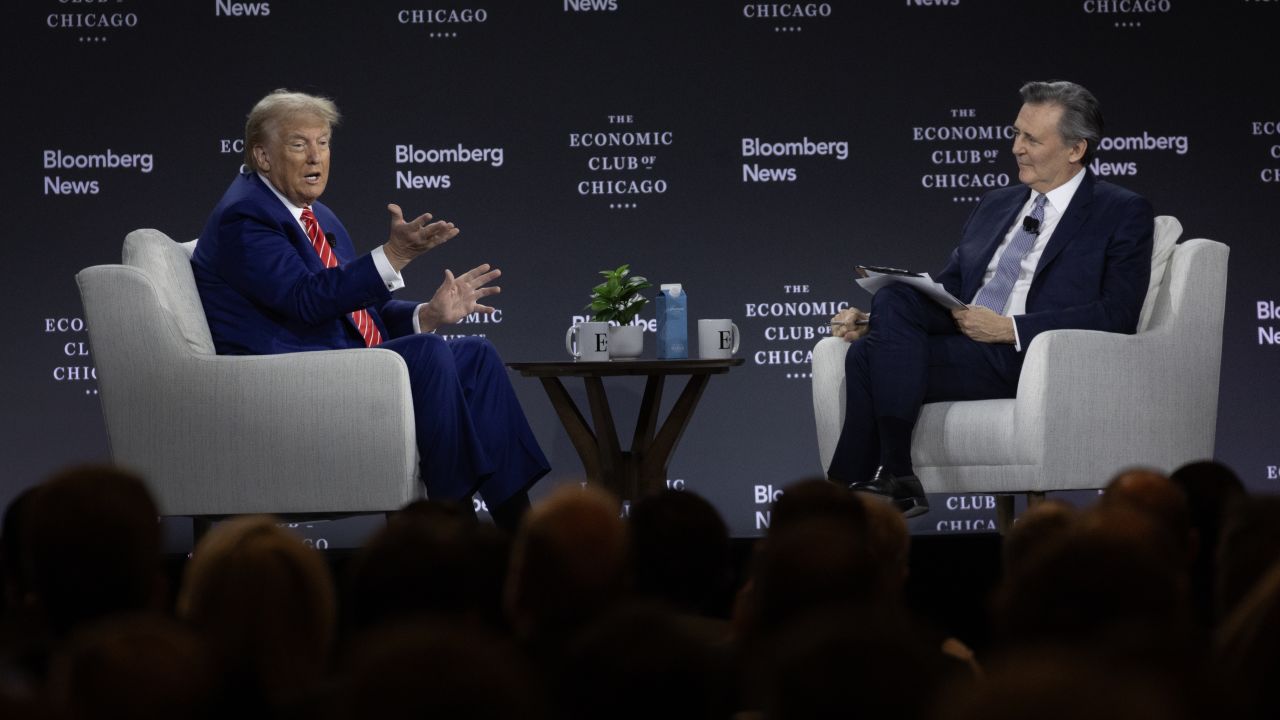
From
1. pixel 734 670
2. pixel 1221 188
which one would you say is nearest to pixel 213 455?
pixel 734 670

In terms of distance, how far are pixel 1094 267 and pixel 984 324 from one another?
1.20ft

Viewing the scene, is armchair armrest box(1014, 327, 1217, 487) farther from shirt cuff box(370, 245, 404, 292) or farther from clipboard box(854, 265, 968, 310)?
shirt cuff box(370, 245, 404, 292)

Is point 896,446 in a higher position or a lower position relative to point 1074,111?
lower

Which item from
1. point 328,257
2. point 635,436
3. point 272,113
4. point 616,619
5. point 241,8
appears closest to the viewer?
point 616,619

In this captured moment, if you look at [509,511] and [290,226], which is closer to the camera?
[509,511]

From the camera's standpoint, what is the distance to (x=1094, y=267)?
3.85 metres

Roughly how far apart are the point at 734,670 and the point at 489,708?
16.8 inches

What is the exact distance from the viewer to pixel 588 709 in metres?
0.88

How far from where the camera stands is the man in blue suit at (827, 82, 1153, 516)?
376 centimetres

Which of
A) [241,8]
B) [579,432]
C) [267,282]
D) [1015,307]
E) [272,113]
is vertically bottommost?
[579,432]

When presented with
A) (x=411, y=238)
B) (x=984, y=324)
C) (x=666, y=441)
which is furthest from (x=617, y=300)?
(x=984, y=324)

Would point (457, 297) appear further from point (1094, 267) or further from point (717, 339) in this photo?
point (1094, 267)

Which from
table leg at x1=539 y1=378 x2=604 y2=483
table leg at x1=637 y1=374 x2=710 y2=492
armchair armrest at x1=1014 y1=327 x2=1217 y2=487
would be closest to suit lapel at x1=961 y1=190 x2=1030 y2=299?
armchair armrest at x1=1014 y1=327 x2=1217 y2=487

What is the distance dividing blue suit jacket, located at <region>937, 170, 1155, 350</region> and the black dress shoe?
1.72ft
